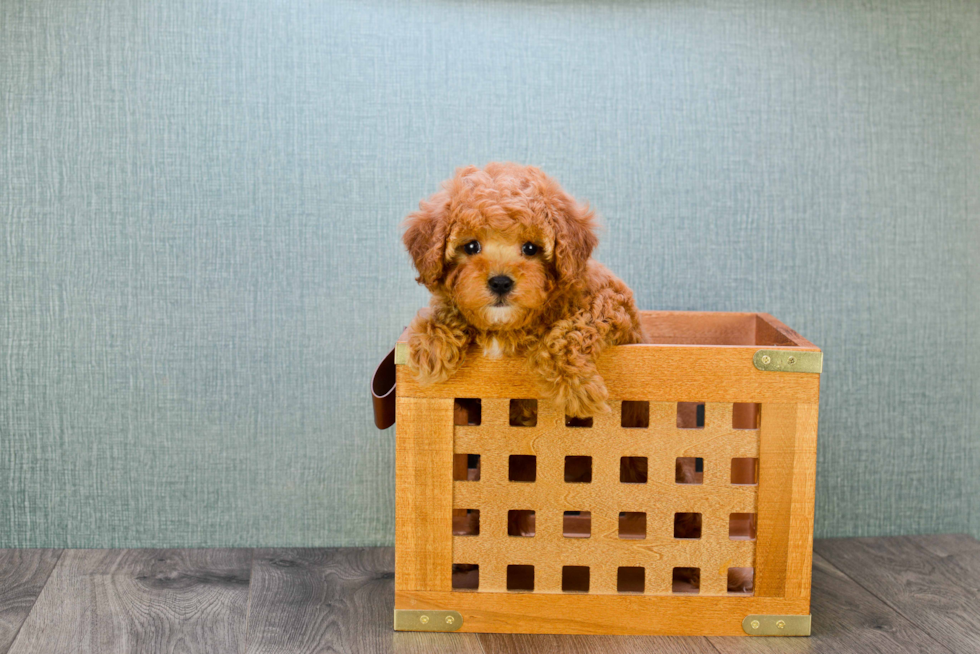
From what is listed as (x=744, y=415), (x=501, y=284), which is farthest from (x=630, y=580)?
(x=501, y=284)

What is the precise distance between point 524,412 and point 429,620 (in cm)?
38

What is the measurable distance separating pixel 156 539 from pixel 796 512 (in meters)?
1.29

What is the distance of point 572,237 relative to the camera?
1.25 metres

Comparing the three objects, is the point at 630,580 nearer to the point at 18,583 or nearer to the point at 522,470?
the point at 522,470

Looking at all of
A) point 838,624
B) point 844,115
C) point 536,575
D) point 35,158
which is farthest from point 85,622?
point 844,115

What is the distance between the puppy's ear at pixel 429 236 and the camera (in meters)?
1.24

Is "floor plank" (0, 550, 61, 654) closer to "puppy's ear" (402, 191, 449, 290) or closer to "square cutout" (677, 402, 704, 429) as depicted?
"puppy's ear" (402, 191, 449, 290)

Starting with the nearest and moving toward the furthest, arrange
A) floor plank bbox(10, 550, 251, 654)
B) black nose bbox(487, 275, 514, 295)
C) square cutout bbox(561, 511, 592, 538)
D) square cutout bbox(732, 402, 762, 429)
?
black nose bbox(487, 275, 514, 295) < floor plank bbox(10, 550, 251, 654) < square cutout bbox(561, 511, 592, 538) < square cutout bbox(732, 402, 762, 429)

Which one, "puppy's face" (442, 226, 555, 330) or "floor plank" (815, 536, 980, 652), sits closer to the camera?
"puppy's face" (442, 226, 555, 330)

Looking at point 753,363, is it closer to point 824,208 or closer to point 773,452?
point 773,452

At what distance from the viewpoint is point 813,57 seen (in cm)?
178

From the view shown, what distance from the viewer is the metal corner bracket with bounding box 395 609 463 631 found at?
1.39 meters

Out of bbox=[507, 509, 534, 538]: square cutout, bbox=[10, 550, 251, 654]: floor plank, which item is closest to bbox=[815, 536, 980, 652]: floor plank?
bbox=[507, 509, 534, 538]: square cutout

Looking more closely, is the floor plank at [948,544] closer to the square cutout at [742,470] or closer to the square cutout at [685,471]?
the square cutout at [742,470]
